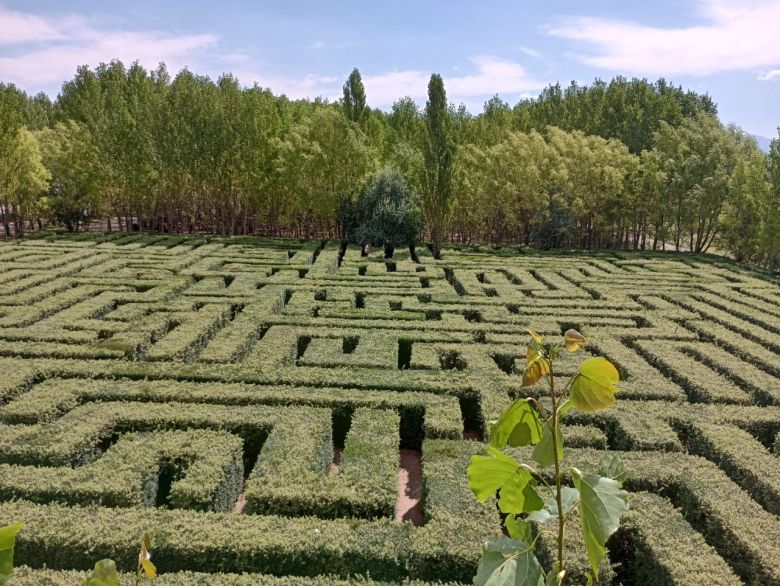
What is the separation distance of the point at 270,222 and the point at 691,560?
32.0 metres

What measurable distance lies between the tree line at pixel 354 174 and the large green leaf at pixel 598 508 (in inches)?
968

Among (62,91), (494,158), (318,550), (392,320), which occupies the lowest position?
(318,550)

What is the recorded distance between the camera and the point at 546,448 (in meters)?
1.74

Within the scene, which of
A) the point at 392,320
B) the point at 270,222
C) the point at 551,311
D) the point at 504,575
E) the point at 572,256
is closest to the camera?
the point at 504,575

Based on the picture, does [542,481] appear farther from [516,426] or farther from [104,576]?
[104,576]

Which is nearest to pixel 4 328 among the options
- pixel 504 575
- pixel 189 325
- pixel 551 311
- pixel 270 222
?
pixel 189 325

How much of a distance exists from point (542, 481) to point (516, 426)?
0.18 m

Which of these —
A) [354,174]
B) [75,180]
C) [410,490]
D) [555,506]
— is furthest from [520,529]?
[75,180]

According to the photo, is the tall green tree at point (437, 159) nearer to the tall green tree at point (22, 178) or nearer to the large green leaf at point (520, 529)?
the tall green tree at point (22, 178)

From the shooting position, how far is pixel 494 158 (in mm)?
31562

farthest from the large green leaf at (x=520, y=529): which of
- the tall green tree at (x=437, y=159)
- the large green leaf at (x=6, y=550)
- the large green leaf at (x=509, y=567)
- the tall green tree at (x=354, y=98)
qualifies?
the tall green tree at (x=354, y=98)

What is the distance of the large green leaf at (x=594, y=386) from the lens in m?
1.73

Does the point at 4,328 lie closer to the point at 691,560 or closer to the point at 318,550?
the point at 318,550

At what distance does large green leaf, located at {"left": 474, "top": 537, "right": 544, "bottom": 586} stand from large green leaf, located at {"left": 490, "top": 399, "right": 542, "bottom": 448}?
0.31 m
